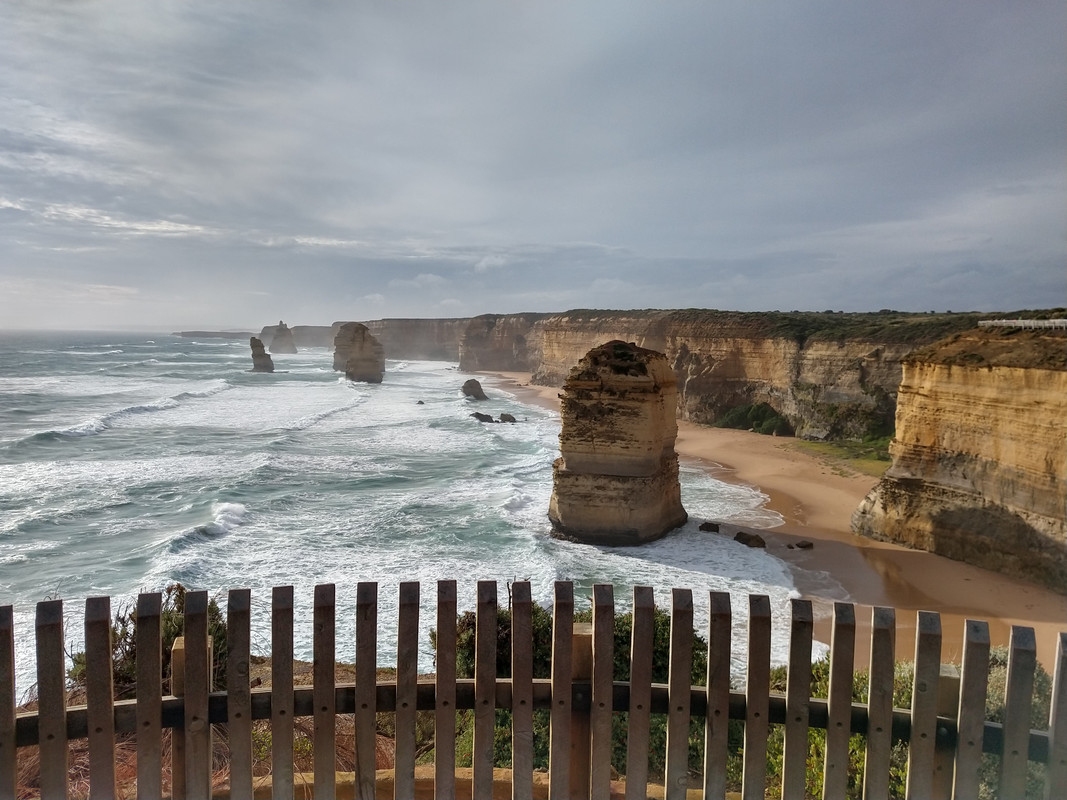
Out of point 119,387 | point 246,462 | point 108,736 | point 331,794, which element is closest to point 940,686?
point 331,794

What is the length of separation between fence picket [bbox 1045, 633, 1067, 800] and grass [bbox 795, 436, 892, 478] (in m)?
27.6

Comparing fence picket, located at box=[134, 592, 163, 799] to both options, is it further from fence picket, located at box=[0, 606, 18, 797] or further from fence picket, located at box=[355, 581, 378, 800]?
fence picket, located at box=[355, 581, 378, 800]

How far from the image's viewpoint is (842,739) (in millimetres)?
2873

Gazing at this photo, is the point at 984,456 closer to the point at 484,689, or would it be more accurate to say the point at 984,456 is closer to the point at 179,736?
the point at 484,689

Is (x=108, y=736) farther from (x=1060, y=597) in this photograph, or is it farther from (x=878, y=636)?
(x=1060, y=597)

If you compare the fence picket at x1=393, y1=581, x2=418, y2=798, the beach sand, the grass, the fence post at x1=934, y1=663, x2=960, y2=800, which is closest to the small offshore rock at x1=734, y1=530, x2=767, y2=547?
the beach sand

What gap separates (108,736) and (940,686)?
3449 millimetres

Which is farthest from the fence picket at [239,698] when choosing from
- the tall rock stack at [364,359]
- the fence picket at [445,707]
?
the tall rock stack at [364,359]

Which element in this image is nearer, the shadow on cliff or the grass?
the shadow on cliff

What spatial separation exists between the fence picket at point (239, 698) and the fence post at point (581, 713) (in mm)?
1385

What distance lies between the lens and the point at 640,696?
2941 mm

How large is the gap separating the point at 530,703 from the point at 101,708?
177 centimetres

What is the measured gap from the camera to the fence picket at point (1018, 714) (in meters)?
2.65

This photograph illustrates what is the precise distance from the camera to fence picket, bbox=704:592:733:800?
2.90 metres
